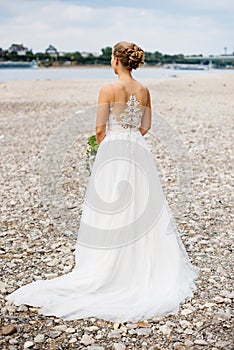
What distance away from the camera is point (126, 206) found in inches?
187

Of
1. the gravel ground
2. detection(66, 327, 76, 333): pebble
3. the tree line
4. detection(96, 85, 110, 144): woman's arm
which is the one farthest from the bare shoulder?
the tree line

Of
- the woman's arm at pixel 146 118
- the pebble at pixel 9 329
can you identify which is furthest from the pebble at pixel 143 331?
the woman's arm at pixel 146 118

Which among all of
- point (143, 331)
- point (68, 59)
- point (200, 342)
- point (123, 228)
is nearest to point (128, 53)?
point (123, 228)

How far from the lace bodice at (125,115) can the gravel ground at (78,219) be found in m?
1.67

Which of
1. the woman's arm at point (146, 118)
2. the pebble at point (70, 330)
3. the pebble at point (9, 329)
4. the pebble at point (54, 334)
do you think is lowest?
the pebble at point (54, 334)

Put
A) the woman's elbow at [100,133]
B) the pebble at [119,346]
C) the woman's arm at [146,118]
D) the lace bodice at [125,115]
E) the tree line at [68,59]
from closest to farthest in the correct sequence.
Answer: the pebble at [119,346] < the lace bodice at [125,115] < the woman's elbow at [100,133] < the woman's arm at [146,118] < the tree line at [68,59]

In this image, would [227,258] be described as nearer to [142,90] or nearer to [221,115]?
[142,90]

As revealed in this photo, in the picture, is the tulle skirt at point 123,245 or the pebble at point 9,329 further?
the tulle skirt at point 123,245

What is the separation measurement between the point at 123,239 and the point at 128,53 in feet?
5.58

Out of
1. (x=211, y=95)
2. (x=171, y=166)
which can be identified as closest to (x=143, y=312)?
(x=171, y=166)

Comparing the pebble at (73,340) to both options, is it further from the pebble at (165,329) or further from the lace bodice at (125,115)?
the lace bodice at (125,115)

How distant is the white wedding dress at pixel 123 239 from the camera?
15.2 ft

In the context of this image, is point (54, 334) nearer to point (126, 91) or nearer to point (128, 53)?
point (126, 91)

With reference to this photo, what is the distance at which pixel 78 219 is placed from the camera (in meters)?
7.09
